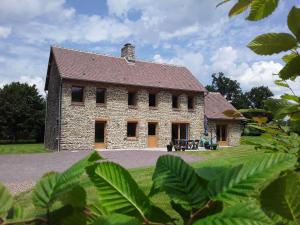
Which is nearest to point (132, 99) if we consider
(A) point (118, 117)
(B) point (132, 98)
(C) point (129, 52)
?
(B) point (132, 98)

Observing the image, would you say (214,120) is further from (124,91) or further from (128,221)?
(128,221)

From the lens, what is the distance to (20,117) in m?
49.8

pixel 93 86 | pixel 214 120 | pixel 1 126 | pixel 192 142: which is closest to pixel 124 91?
pixel 93 86

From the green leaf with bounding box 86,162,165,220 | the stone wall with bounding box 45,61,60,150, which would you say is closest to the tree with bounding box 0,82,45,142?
the stone wall with bounding box 45,61,60,150

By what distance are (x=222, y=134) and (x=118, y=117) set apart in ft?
36.0

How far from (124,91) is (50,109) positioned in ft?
24.4

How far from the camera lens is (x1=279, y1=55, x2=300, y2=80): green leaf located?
36.1 inches

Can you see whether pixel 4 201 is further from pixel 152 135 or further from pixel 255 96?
pixel 255 96

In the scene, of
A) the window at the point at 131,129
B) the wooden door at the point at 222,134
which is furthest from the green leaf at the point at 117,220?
the wooden door at the point at 222,134

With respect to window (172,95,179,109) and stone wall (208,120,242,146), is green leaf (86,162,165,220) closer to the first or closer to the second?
window (172,95,179,109)

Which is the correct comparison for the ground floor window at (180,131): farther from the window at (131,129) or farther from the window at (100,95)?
the window at (100,95)

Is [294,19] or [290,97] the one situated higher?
[294,19]

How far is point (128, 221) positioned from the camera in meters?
0.47

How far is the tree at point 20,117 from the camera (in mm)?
49309
